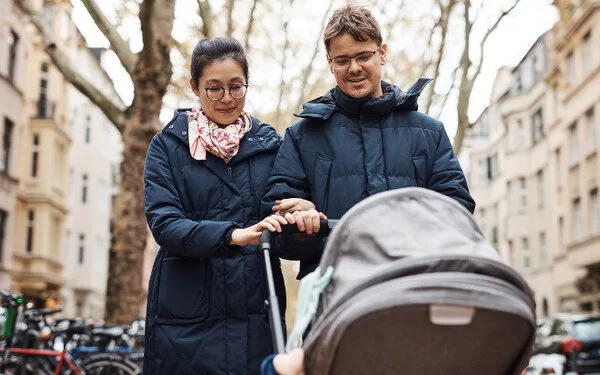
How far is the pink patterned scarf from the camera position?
390cm

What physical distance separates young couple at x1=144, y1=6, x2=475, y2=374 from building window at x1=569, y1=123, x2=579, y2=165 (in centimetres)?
3675

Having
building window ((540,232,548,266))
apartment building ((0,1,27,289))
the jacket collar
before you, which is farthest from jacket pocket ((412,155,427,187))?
building window ((540,232,548,266))

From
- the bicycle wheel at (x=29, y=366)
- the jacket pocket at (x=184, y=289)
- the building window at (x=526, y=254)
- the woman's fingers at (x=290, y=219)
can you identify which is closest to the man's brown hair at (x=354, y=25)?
the woman's fingers at (x=290, y=219)

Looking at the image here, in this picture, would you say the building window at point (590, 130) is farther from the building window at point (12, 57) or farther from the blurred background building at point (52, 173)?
the building window at point (12, 57)

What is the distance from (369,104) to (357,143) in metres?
0.16

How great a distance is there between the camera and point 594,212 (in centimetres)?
3659

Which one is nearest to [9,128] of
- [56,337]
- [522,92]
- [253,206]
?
[56,337]

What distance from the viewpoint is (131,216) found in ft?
47.3

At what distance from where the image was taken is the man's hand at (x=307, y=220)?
11.0ft

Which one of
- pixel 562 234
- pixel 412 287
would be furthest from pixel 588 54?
pixel 412 287

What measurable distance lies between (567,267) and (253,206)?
40744 millimetres

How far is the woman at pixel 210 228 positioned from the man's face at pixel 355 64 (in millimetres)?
415

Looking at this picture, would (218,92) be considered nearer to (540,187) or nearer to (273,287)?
(273,287)

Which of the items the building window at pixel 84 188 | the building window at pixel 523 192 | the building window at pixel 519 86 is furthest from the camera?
the building window at pixel 523 192
